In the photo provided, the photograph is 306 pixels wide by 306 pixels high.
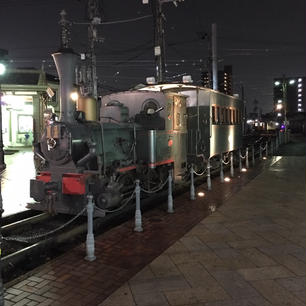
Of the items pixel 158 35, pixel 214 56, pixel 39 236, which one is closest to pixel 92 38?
pixel 158 35

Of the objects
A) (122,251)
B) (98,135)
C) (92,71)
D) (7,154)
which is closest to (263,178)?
(98,135)

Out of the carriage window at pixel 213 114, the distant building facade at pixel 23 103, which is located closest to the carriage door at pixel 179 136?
the carriage window at pixel 213 114

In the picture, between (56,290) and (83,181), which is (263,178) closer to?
(83,181)

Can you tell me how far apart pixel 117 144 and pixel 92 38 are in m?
13.9

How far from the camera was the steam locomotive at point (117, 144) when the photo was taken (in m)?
7.38

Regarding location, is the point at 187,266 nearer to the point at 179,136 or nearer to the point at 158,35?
the point at 179,136

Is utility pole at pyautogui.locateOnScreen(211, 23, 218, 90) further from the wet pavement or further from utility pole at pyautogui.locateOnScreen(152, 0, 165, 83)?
the wet pavement

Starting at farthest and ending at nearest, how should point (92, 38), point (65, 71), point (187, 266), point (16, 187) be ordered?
point (92, 38), point (16, 187), point (65, 71), point (187, 266)

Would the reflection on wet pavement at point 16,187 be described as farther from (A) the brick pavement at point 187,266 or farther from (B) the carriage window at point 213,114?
(B) the carriage window at point 213,114

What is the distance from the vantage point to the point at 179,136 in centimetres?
1073

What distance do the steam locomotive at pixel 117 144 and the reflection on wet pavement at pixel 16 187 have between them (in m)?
1.33

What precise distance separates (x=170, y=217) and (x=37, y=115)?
2149cm

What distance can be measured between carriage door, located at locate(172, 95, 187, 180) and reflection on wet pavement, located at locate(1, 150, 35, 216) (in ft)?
14.3

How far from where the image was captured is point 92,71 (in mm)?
20094
